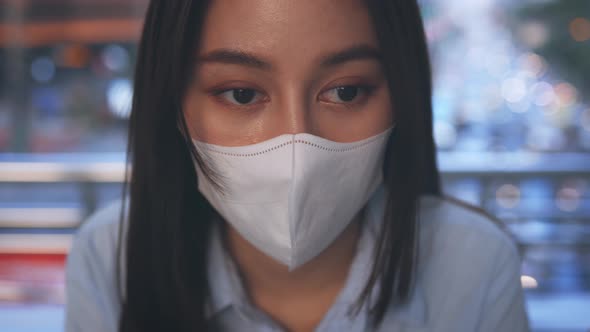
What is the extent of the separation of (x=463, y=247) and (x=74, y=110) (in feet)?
10.7

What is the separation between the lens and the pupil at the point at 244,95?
2.52 ft

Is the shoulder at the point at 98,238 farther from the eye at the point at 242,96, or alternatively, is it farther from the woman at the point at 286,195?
the eye at the point at 242,96

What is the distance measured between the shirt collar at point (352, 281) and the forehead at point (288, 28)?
1.19 feet

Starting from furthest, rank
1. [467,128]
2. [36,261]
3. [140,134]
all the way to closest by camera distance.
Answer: [467,128] → [36,261] → [140,134]

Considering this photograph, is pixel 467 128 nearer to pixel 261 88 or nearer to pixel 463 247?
pixel 463 247

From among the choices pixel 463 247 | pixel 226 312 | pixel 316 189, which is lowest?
pixel 226 312

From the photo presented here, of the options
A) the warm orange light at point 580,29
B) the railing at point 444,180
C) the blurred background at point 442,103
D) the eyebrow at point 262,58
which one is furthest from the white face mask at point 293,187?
the warm orange light at point 580,29

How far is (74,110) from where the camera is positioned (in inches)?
144

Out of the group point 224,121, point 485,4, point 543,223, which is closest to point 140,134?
point 224,121

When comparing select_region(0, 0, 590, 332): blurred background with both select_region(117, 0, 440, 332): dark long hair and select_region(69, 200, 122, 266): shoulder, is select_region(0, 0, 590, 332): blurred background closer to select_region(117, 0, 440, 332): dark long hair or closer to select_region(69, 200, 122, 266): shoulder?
select_region(69, 200, 122, 266): shoulder

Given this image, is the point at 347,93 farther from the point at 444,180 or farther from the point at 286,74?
the point at 444,180

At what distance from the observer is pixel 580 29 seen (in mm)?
3350

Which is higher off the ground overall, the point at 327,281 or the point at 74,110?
the point at 74,110

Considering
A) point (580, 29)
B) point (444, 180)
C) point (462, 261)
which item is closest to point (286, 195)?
point (462, 261)
